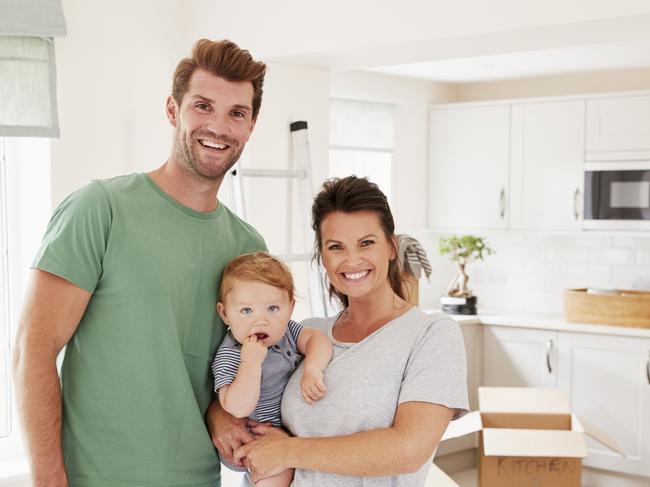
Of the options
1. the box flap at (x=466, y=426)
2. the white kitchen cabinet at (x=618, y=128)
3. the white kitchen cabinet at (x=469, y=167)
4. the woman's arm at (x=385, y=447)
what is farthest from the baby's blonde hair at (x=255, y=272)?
the white kitchen cabinet at (x=469, y=167)

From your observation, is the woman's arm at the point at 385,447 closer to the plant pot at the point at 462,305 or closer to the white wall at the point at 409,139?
the plant pot at the point at 462,305

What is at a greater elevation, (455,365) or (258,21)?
(258,21)

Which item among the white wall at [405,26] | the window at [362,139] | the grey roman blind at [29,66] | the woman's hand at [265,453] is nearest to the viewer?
the woman's hand at [265,453]

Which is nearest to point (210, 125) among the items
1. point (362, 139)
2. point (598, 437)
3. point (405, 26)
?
point (405, 26)

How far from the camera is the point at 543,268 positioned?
18.8 feet

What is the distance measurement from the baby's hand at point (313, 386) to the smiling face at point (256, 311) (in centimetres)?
15

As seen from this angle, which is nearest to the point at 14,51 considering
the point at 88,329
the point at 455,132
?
the point at 88,329

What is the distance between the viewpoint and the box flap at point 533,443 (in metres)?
3.02

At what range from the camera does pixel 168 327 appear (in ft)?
6.15

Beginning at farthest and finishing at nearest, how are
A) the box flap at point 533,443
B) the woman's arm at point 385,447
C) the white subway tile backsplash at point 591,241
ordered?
the white subway tile backsplash at point 591,241, the box flap at point 533,443, the woman's arm at point 385,447

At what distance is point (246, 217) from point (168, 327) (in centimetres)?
153

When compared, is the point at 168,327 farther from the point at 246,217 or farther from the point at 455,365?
the point at 246,217

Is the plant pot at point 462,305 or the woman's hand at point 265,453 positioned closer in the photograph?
the woman's hand at point 265,453

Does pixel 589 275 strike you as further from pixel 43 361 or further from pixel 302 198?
pixel 43 361
